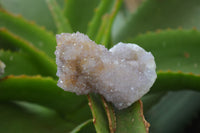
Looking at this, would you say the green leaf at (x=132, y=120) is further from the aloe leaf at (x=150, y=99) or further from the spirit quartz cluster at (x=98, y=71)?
the aloe leaf at (x=150, y=99)

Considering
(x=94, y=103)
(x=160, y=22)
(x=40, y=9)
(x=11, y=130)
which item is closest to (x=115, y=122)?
(x=94, y=103)

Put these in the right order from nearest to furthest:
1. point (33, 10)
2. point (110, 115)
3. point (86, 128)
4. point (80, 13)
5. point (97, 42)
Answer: point (110, 115) < point (86, 128) < point (97, 42) < point (80, 13) < point (33, 10)

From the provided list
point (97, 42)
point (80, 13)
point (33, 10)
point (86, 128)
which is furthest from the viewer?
point (33, 10)

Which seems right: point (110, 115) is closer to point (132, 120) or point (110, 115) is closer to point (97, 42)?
point (132, 120)

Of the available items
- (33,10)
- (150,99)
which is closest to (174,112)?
(150,99)

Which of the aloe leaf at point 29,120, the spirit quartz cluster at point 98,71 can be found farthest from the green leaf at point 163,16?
the spirit quartz cluster at point 98,71

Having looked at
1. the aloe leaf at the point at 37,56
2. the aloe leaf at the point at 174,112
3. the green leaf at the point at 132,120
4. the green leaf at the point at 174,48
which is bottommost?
the green leaf at the point at 132,120

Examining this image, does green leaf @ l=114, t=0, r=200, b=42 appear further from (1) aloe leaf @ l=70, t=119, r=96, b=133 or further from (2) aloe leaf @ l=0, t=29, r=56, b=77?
(1) aloe leaf @ l=70, t=119, r=96, b=133
